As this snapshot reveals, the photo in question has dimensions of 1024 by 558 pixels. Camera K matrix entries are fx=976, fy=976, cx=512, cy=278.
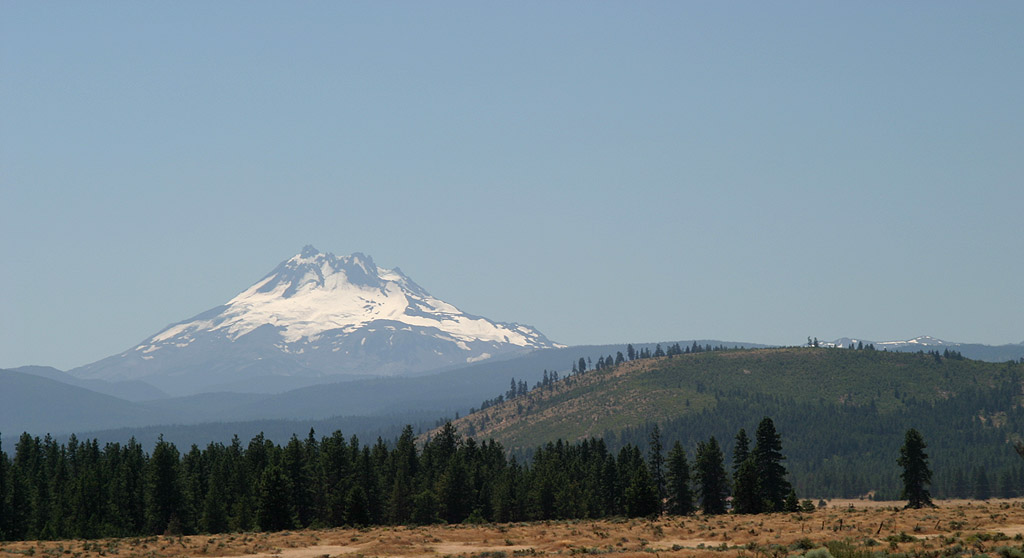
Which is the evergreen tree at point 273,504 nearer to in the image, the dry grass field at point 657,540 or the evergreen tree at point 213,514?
Result: the evergreen tree at point 213,514

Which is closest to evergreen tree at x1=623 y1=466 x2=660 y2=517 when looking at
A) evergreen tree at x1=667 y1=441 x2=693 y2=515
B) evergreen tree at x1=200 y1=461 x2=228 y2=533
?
evergreen tree at x1=667 y1=441 x2=693 y2=515

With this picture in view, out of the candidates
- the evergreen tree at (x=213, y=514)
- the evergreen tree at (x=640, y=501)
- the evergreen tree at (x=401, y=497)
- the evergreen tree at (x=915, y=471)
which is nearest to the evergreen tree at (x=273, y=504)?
the evergreen tree at (x=213, y=514)

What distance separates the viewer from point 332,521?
343 feet

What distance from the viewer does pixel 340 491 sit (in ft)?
351

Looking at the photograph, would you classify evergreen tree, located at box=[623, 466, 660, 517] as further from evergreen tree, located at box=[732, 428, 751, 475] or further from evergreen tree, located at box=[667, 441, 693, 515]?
evergreen tree, located at box=[732, 428, 751, 475]

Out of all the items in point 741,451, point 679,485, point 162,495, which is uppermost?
point 741,451

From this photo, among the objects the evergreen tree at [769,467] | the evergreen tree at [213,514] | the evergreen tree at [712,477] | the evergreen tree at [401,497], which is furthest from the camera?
Result: the evergreen tree at [401,497]

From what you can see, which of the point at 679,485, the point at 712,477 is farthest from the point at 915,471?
the point at 679,485

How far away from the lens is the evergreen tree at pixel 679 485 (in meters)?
109

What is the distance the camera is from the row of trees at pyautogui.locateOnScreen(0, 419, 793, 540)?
330 feet

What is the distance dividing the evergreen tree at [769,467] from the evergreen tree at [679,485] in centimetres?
1024

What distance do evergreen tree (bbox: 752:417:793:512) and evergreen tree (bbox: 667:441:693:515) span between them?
10.2 metres

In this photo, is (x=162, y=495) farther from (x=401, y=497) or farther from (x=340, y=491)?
(x=401, y=497)

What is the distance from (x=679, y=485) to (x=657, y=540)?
143 feet
